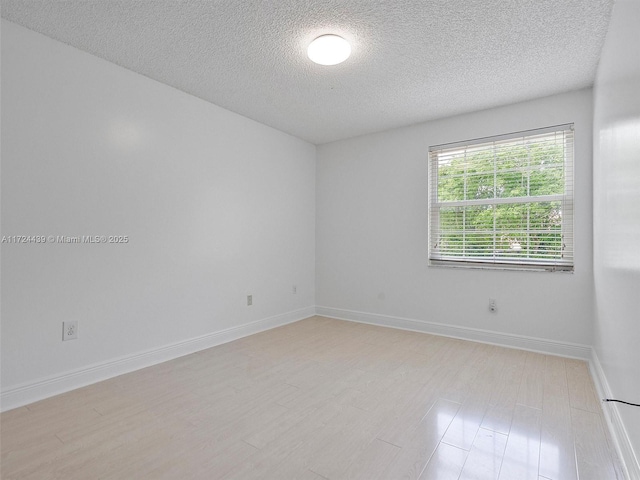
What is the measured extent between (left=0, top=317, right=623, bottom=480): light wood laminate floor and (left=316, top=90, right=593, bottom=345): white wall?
1.74 feet

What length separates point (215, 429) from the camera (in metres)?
1.84

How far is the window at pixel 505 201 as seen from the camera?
311 cm

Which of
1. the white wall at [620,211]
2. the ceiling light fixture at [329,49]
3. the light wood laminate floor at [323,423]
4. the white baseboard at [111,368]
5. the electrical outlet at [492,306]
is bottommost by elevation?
the light wood laminate floor at [323,423]

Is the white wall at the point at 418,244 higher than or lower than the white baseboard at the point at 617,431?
higher

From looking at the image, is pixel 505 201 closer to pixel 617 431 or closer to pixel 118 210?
pixel 617 431

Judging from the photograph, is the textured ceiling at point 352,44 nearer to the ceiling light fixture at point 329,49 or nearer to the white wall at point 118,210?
the ceiling light fixture at point 329,49

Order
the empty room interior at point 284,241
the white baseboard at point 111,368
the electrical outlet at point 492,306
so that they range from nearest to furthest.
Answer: the empty room interior at point 284,241
the white baseboard at point 111,368
the electrical outlet at point 492,306

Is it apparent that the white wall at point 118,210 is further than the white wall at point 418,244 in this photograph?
No

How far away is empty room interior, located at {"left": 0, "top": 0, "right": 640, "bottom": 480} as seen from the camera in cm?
170

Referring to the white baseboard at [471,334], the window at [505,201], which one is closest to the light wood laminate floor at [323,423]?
the white baseboard at [471,334]

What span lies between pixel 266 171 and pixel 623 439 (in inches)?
144

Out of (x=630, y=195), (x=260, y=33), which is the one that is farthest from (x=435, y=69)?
(x=630, y=195)

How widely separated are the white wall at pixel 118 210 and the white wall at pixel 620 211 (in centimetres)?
311

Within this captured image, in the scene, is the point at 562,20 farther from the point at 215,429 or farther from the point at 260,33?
the point at 215,429
